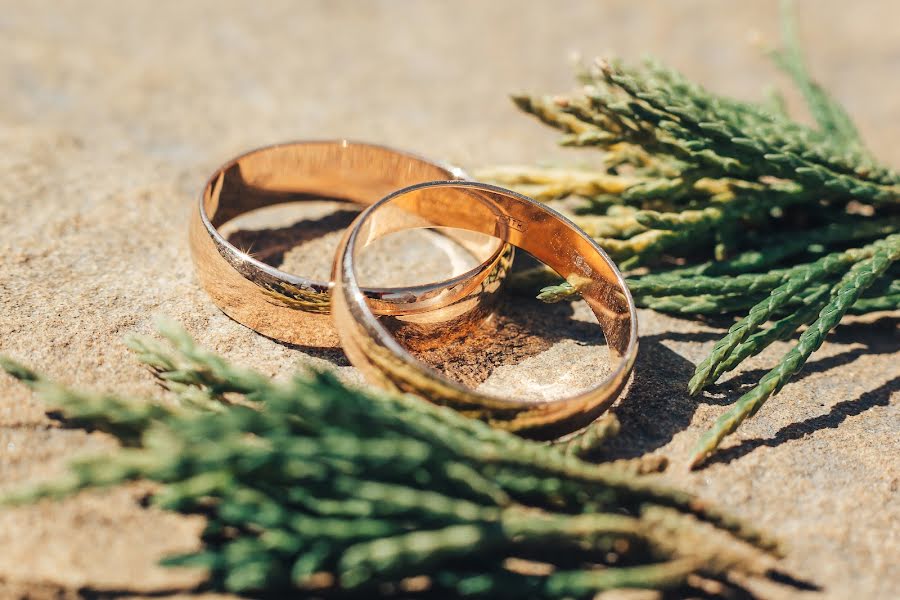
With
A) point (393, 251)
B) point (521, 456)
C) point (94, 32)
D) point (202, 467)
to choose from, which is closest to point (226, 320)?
point (393, 251)

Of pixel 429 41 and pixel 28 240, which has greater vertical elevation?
pixel 429 41

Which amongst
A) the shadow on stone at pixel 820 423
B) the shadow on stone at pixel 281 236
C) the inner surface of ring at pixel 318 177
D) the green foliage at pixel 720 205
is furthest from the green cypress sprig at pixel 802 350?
the shadow on stone at pixel 281 236

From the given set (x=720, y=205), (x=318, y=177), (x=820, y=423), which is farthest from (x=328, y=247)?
(x=820, y=423)

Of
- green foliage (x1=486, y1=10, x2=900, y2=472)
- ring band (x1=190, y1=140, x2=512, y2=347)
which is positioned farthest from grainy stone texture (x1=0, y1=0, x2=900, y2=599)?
green foliage (x1=486, y1=10, x2=900, y2=472)

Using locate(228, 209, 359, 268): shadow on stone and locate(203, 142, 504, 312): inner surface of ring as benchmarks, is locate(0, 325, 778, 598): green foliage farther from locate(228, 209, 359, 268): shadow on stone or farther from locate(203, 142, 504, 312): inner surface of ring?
locate(203, 142, 504, 312): inner surface of ring

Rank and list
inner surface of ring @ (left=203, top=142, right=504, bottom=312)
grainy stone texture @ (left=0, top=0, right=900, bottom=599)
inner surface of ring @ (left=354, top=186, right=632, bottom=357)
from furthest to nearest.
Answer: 1. inner surface of ring @ (left=203, top=142, right=504, bottom=312)
2. inner surface of ring @ (left=354, top=186, right=632, bottom=357)
3. grainy stone texture @ (left=0, top=0, right=900, bottom=599)

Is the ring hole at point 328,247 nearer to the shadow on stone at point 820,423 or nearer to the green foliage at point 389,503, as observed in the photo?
the green foliage at point 389,503

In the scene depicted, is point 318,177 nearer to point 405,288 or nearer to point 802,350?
point 405,288

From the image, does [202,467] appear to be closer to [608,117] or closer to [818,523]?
[818,523]
